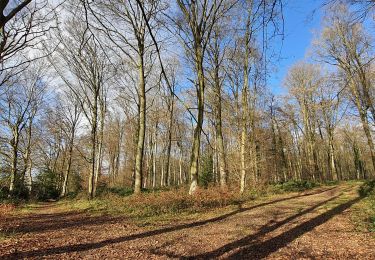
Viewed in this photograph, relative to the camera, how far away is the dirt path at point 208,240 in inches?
215

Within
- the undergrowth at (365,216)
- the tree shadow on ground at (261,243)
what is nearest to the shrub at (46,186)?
the tree shadow on ground at (261,243)

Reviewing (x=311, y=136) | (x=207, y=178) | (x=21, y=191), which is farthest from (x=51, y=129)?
(x=311, y=136)

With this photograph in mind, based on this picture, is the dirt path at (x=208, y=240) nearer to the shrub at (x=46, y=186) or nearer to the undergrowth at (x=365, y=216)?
Answer: the undergrowth at (x=365, y=216)

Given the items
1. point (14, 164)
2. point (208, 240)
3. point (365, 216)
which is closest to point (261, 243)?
point (208, 240)

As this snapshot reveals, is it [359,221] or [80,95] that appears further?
[80,95]

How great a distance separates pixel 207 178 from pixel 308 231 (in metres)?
18.2

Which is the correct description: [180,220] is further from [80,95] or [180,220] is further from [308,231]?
[80,95]

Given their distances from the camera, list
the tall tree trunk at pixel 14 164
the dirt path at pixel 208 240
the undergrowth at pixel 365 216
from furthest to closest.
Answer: the tall tree trunk at pixel 14 164, the undergrowth at pixel 365 216, the dirt path at pixel 208 240

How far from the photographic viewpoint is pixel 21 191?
2217 cm

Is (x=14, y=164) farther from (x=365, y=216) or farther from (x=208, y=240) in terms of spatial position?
(x=365, y=216)

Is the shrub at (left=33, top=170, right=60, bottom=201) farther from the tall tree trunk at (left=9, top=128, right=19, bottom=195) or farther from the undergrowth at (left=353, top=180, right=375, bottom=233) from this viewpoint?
the undergrowth at (left=353, top=180, right=375, bottom=233)

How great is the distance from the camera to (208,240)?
652 centimetres

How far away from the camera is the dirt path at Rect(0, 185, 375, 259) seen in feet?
17.9

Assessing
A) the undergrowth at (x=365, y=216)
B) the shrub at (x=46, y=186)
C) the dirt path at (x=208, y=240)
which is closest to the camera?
the dirt path at (x=208, y=240)
